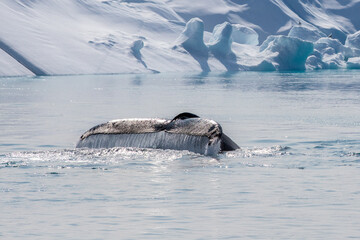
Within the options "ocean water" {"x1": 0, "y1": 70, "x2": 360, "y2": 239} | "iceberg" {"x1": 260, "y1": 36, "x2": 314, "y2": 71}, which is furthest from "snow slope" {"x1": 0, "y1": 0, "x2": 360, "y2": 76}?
"ocean water" {"x1": 0, "y1": 70, "x2": 360, "y2": 239}

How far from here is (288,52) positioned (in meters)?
99.2

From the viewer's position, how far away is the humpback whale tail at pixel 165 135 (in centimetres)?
1672

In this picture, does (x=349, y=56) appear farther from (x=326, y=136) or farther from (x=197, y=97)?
(x=326, y=136)

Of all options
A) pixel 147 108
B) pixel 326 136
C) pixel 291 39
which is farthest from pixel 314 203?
pixel 291 39

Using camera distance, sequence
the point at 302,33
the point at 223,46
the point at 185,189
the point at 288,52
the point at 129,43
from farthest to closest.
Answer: the point at 302,33, the point at 129,43, the point at 223,46, the point at 288,52, the point at 185,189

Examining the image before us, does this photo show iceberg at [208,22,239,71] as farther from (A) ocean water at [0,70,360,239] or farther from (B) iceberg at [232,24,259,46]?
(A) ocean water at [0,70,360,239]

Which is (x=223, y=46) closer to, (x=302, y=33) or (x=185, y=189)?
(x=302, y=33)

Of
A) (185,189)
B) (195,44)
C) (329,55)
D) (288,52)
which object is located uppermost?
(185,189)

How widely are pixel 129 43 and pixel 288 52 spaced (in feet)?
69.8

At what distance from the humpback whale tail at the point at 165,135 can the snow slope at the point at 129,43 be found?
64545 mm

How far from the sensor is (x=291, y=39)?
310ft

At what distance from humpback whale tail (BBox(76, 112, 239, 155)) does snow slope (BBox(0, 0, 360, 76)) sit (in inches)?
2541

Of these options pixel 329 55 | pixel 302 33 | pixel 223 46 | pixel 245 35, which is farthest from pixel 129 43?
pixel 329 55

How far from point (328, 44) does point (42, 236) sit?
10595 centimetres
